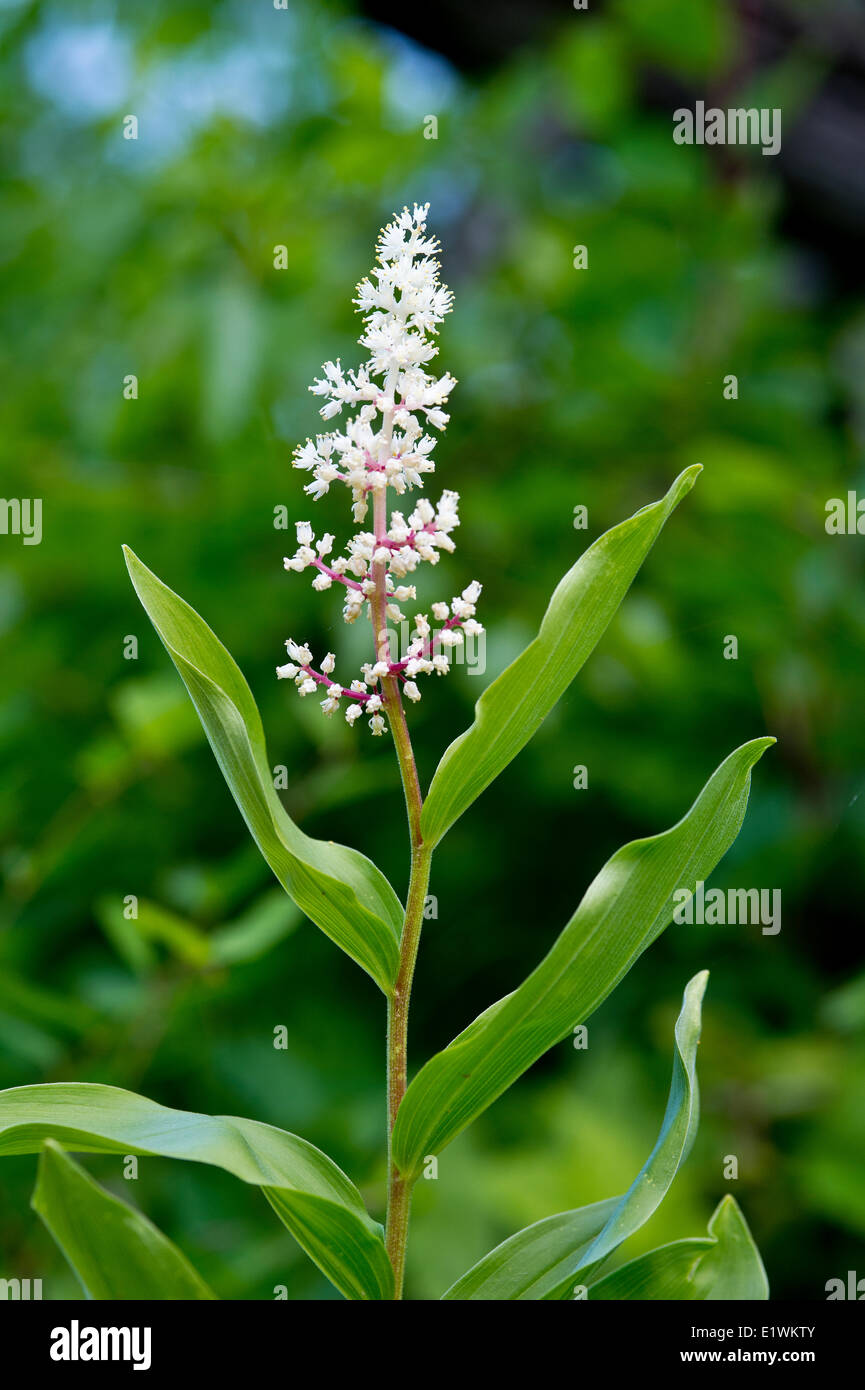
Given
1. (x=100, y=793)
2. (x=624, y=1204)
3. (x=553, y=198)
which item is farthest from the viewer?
(x=553, y=198)

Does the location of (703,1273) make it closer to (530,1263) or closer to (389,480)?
(530,1263)

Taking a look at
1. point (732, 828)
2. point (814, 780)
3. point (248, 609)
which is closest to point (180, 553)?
point (248, 609)

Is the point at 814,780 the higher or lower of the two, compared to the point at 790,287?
lower

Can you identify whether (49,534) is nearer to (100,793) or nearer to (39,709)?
(39,709)

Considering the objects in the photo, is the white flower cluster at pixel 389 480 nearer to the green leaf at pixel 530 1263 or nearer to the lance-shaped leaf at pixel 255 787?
the lance-shaped leaf at pixel 255 787
